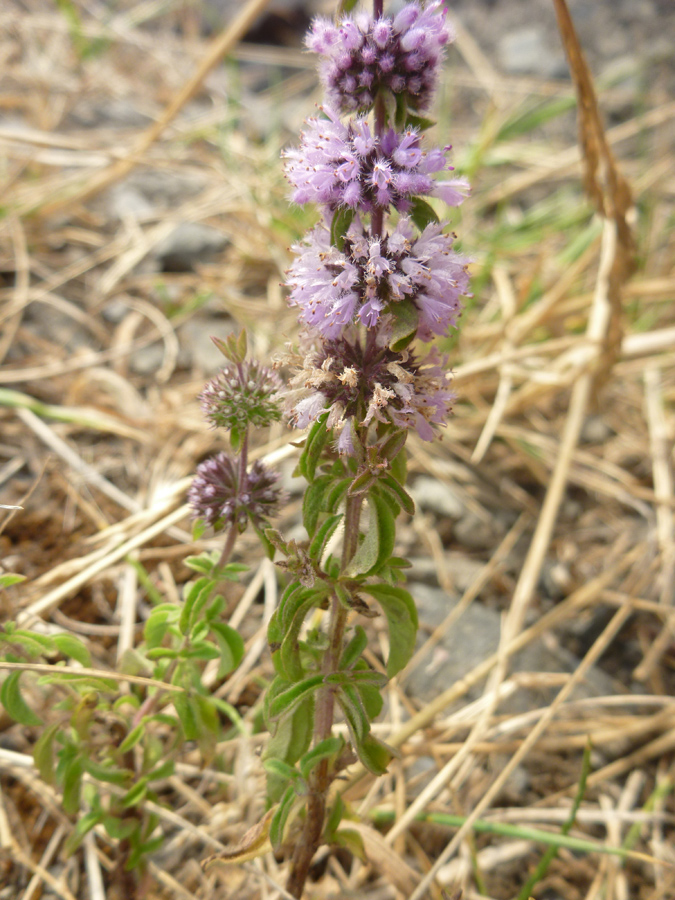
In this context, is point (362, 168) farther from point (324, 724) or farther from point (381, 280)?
point (324, 724)

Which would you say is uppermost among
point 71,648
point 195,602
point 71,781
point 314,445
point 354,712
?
point 314,445

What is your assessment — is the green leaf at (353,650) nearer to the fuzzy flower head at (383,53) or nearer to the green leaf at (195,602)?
the green leaf at (195,602)

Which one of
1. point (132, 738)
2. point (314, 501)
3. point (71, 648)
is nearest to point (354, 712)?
point (314, 501)

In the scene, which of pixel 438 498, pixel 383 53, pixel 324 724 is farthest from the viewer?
pixel 438 498

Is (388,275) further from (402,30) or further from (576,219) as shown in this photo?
(576,219)

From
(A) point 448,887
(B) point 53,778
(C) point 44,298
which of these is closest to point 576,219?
(C) point 44,298

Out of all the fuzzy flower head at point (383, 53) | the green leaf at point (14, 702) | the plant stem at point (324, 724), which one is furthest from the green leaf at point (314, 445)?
the green leaf at point (14, 702)

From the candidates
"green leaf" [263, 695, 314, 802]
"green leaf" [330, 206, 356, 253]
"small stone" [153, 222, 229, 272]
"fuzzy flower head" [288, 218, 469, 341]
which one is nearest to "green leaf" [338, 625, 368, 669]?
"green leaf" [263, 695, 314, 802]
